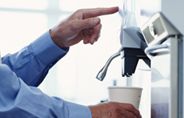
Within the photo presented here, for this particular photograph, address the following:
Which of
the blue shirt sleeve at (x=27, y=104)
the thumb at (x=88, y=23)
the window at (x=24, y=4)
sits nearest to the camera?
the blue shirt sleeve at (x=27, y=104)

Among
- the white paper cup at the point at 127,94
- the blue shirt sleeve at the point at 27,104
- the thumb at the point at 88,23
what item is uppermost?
the thumb at the point at 88,23

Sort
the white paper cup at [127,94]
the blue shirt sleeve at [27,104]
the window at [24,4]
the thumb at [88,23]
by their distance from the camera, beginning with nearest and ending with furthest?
the blue shirt sleeve at [27,104] → the white paper cup at [127,94] → the thumb at [88,23] → the window at [24,4]

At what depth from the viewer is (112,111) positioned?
64cm

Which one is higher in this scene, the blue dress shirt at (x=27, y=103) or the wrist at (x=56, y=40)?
the wrist at (x=56, y=40)

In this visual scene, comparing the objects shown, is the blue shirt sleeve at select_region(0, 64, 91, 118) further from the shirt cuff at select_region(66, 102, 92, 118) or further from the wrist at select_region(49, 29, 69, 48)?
the wrist at select_region(49, 29, 69, 48)

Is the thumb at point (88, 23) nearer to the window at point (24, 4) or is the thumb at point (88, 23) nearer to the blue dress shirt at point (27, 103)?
the blue dress shirt at point (27, 103)

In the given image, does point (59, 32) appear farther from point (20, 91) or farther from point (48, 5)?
point (48, 5)

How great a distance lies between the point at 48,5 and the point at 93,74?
62cm

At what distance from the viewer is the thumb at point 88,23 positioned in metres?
0.91

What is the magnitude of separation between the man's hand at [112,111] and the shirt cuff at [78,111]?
0.01m

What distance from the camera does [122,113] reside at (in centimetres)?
Result: 65

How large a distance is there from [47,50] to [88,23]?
0.67ft

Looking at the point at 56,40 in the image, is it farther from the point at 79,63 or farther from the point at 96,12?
the point at 79,63

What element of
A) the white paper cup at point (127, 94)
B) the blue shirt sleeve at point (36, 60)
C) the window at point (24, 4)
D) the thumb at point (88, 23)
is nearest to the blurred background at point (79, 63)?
the window at point (24, 4)
